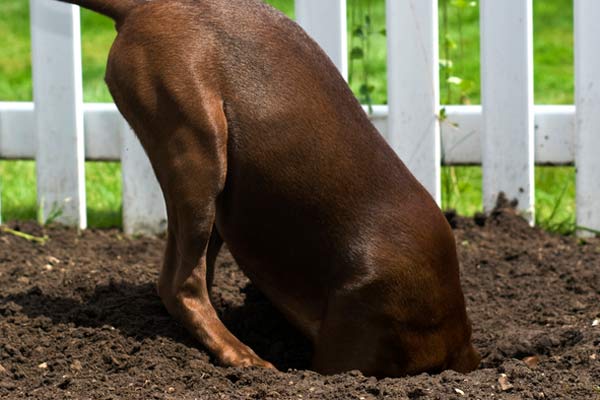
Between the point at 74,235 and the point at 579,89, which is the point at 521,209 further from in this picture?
the point at 74,235

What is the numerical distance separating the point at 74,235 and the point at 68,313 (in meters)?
1.28

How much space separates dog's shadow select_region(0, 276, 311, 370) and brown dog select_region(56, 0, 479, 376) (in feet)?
0.76

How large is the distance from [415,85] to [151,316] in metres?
1.69

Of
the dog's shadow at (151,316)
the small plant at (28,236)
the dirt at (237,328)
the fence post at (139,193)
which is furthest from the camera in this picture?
the fence post at (139,193)

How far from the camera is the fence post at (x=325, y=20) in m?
4.79

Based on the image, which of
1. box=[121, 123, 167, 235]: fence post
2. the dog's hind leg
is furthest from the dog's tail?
box=[121, 123, 167, 235]: fence post

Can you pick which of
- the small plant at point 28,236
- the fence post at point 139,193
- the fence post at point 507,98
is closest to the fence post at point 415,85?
the fence post at point 507,98

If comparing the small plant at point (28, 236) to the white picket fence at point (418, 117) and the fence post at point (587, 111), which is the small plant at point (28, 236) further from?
the fence post at point (587, 111)

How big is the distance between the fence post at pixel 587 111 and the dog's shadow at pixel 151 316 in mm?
1644

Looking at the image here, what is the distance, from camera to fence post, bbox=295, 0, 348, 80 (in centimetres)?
479

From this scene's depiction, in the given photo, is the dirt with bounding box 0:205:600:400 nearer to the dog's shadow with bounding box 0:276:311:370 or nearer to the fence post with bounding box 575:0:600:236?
the dog's shadow with bounding box 0:276:311:370

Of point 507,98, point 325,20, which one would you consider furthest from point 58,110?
point 507,98

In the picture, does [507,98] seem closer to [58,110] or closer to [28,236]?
[58,110]

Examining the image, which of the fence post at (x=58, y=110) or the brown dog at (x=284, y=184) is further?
the fence post at (x=58, y=110)
